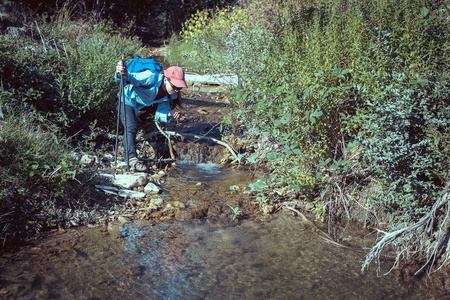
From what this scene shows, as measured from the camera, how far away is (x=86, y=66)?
5.71 meters

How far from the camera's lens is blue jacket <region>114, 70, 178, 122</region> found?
16.5 feet

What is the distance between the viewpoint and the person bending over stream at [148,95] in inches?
199

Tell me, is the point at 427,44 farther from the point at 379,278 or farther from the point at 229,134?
the point at 229,134

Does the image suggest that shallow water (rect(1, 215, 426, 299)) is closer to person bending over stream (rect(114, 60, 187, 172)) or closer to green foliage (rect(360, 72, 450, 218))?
green foliage (rect(360, 72, 450, 218))

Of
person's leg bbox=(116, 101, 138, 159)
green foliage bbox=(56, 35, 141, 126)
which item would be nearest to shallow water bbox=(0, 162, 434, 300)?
person's leg bbox=(116, 101, 138, 159)

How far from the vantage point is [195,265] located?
337cm

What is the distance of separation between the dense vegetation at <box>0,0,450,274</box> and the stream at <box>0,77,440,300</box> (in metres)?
0.39

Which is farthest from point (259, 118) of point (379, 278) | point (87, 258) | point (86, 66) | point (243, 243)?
point (86, 66)

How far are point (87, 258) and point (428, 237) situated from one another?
3135mm

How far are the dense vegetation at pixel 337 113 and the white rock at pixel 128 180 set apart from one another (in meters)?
0.63

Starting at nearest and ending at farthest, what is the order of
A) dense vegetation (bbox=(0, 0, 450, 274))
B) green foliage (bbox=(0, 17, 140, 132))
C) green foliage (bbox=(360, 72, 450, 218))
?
green foliage (bbox=(360, 72, 450, 218)) → dense vegetation (bbox=(0, 0, 450, 274)) → green foliage (bbox=(0, 17, 140, 132))

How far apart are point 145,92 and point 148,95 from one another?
0.06 m

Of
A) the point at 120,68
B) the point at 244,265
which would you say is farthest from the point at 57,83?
the point at 244,265

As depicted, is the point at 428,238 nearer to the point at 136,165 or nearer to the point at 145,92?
the point at 136,165
